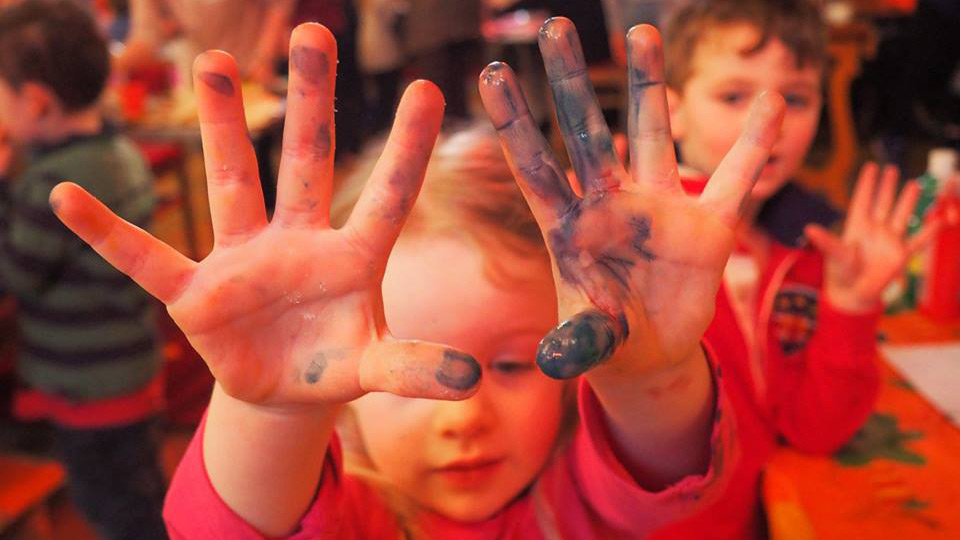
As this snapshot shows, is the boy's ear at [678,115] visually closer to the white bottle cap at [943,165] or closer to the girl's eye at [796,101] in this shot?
the girl's eye at [796,101]

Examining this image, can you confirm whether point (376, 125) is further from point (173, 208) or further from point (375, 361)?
point (375, 361)

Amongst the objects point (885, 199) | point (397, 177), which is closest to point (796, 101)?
point (885, 199)

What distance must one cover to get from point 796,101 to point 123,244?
Answer: 97 centimetres

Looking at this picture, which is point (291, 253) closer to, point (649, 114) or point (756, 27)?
point (649, 114)

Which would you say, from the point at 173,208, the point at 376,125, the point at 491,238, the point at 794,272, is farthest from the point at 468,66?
the point at 491,238

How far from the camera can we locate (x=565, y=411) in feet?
2.76

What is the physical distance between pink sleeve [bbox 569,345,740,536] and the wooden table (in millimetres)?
169

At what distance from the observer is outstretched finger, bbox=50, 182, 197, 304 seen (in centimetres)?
53

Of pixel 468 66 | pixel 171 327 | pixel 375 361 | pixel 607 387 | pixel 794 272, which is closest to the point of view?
pixel 375 361

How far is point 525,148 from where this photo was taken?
22.1 inches

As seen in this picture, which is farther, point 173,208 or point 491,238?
point 173,208

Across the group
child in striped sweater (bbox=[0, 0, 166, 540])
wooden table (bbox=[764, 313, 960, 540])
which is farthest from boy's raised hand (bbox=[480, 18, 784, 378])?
child in striped sweater (bbox=[0, 0, 166, 540])

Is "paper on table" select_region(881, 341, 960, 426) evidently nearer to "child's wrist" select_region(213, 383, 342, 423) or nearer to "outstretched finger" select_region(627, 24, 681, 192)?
"outstretched finger" select_region(627, 24, 681, 192)

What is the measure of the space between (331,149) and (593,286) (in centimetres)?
20
